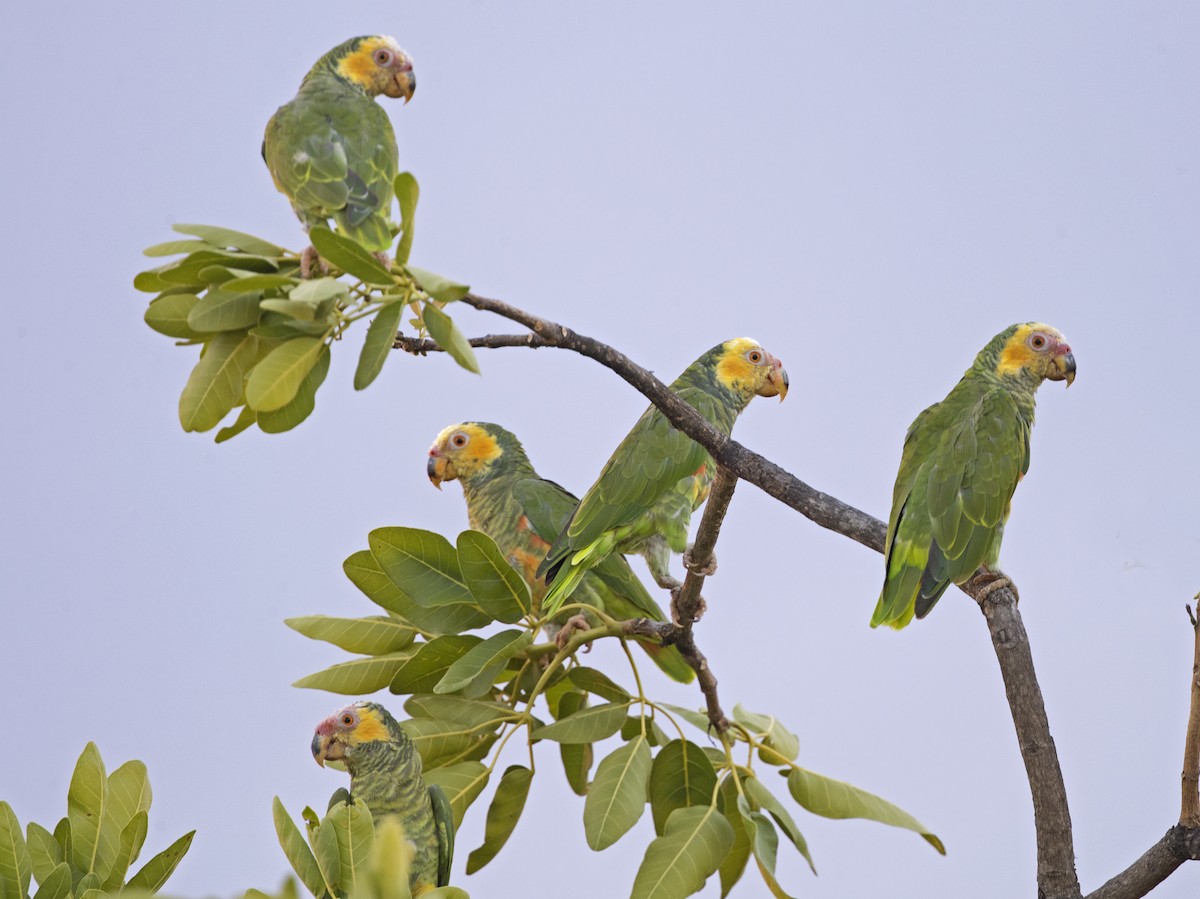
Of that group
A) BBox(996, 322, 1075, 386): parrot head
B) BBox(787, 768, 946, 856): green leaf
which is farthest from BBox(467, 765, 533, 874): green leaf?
BBox(996, 322, 1075, 386): parrot head

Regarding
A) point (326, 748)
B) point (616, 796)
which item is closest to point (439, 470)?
point (326, 748)

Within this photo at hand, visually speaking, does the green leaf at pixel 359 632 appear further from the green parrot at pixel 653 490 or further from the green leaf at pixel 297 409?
the green leaf at pixel 297 409

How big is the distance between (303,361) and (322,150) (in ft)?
1.27

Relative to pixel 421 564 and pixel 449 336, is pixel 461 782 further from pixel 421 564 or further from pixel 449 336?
pixel 449 336

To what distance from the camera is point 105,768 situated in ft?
4.68

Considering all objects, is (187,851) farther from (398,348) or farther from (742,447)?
(742,447)

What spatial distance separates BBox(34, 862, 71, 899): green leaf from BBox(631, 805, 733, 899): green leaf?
68cm

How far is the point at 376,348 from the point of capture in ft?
4.02

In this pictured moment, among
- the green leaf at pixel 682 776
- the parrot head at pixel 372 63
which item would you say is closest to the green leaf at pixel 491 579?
the green leaf at pixel 682 776

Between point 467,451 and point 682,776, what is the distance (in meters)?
0.95

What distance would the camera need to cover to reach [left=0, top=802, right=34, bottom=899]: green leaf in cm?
127

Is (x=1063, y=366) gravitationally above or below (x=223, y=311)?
above

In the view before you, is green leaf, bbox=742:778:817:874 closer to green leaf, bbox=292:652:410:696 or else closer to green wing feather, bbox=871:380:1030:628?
green wing feather, bbox=871:380:1030:628

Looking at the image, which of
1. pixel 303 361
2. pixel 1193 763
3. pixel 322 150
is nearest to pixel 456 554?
pixel 303 361
